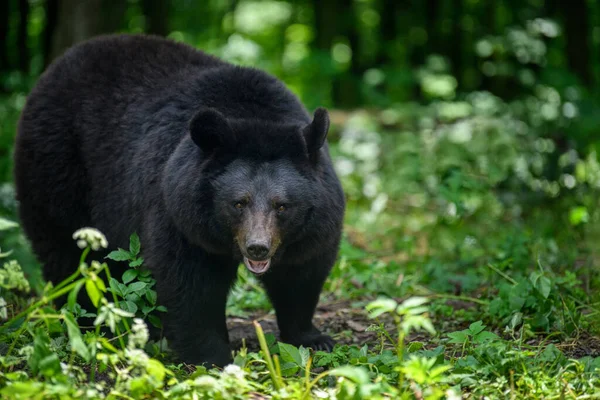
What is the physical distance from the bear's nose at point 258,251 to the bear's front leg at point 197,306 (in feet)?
2.05

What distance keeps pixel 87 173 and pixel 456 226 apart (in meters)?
4.72

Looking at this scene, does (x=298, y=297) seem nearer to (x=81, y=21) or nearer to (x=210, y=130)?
(x=210, y=130)

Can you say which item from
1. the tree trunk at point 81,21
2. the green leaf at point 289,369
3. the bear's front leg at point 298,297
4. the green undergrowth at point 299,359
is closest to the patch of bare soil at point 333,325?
the bear's front leg at point 298,297

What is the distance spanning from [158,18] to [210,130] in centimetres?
1314

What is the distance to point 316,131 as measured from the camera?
518cm

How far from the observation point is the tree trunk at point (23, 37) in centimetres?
2080

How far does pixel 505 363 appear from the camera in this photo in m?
4.33

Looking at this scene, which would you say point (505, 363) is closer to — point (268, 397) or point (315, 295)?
point (268, 397)

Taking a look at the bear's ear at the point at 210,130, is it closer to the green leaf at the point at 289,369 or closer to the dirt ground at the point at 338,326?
the green leaf at the point at 289,369

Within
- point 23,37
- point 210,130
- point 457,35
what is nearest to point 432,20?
point 457,35

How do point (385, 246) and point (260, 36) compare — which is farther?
point (260, 36)

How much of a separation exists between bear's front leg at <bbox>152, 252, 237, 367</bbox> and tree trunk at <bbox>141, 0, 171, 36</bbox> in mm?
12836

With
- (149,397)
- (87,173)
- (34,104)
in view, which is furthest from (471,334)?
(34,104)

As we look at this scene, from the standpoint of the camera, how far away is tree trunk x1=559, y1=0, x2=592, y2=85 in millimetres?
16875
